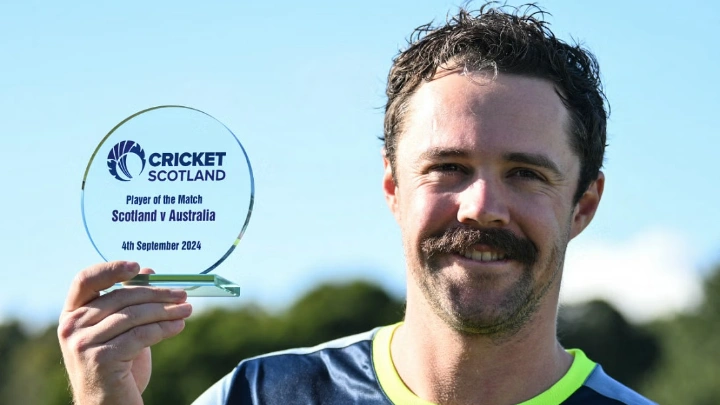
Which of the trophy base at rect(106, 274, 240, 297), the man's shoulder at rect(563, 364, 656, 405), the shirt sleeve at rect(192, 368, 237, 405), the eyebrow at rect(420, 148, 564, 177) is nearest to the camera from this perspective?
the eyebrow at rect(420, 148, 564, 177)

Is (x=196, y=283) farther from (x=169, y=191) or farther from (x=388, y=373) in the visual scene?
(x=388, y=373)

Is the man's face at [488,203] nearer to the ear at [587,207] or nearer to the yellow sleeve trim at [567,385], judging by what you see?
the ear at [587,207]

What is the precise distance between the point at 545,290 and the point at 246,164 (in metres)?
1.56

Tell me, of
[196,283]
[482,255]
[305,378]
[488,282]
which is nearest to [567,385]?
[488,282]

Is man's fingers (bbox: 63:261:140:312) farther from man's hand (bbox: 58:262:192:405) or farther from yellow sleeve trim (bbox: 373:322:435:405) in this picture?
yellow sleeve trim (bbox: 373:322:435:405)

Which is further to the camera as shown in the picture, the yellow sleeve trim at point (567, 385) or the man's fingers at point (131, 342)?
the yellow sleeve trim at point (567, 385)

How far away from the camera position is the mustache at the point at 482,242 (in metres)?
4.76

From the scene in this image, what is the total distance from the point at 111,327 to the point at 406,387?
1.45m

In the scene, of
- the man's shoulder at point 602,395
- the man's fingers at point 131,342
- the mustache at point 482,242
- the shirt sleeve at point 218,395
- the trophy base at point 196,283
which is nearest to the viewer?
the man's fingers at point 131,342

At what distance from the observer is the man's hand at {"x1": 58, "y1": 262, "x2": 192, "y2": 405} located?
183 inches

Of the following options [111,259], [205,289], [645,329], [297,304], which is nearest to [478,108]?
[205,289]

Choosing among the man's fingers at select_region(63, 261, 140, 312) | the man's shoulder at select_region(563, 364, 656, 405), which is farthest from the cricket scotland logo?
the man's shoulder at select_region(563, 364, 656, 405)

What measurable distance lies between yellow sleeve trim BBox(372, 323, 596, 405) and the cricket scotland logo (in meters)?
1.50

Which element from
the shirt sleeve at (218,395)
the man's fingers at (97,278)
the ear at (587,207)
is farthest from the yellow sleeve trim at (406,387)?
the man's fingers at (97,278)
